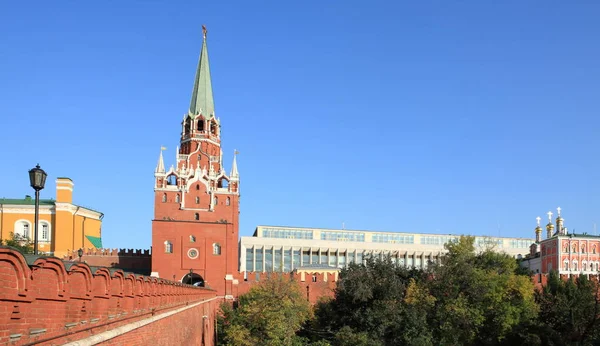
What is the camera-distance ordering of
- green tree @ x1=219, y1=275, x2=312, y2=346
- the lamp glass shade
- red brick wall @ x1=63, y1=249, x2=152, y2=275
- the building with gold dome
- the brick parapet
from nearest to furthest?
1. the brick parapet
2. the lamp glass shade
3. green tree @ x1=219, y1=275, x2=312, y2=346
4. red brick wall @ x1=63, y1=249, x2=152, y2=275
5. the building with gold dome

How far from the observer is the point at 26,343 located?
755cm

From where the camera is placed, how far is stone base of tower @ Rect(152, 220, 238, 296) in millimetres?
53500

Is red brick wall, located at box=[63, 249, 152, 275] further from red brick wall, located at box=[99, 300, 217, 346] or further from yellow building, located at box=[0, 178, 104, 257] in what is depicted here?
red brick wall, located at box=[99, 300, 217, 346]

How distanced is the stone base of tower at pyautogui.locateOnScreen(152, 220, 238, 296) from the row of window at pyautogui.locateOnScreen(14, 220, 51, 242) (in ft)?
39.6

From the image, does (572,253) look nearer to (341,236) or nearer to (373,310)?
(341,236)

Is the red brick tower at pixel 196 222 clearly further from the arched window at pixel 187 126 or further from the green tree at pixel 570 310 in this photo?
the green tree at pixel 570 310

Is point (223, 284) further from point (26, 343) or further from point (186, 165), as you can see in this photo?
point (26, 343)

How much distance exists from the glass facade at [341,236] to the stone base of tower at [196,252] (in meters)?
37.8

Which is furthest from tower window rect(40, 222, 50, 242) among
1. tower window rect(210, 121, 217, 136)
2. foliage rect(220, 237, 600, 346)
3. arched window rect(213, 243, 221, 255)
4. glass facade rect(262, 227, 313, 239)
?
glass facade rect(262, 227, 313, 239)

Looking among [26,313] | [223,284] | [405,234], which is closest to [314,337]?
[223,284]

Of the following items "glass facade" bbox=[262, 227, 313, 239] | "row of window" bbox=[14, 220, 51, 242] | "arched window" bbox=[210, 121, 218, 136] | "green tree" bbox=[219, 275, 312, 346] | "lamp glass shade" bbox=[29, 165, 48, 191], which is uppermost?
"arched window" bbox=[210, 121, 218, 136]

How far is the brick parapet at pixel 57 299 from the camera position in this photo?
7.24 meters

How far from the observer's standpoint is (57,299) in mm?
8828

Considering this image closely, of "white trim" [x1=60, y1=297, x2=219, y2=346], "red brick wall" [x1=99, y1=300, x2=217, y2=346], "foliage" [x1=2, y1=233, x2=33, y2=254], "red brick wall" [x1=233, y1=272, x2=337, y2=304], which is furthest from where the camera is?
"red brick wall" [x1=233, y1=272, x2=337, y2=304]
